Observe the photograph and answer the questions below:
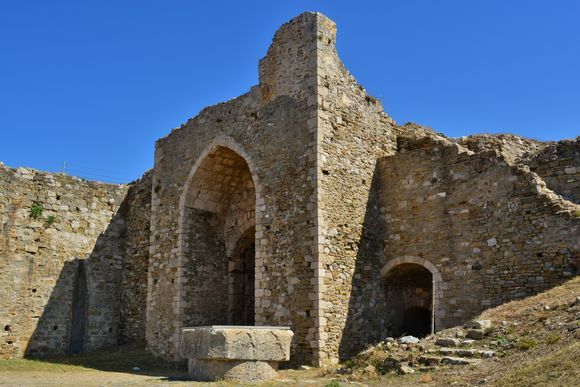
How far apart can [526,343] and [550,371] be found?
5.65ft

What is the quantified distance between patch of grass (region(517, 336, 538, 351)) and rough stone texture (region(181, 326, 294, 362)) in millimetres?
4047

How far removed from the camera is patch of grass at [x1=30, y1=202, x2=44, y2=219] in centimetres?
1762

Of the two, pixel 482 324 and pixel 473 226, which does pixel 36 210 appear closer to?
pixel 473 226

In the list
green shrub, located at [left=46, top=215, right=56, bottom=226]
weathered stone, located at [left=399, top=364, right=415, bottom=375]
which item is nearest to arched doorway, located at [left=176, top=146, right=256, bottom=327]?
green shrub, located at [left=46, top=215, right=56, bottom=226]

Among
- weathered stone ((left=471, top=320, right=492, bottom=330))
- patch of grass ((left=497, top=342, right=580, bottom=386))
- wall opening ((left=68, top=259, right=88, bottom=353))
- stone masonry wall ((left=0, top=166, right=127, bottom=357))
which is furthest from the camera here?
wall opening ((left=68, top=259, right=88, bottom=353))

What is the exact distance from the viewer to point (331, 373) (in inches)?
444

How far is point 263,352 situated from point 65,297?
9.15 meters

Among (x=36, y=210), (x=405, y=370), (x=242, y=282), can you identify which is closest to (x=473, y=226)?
(x=405, y=370)

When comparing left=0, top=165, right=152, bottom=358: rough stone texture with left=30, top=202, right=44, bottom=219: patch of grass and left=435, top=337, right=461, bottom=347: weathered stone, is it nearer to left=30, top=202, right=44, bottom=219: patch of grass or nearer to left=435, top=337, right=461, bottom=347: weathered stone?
left=30, top=202, right=44, bottom=219: patch of grass

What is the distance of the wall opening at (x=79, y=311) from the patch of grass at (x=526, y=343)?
43.0 feet

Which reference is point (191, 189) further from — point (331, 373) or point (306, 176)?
point (331, 373)

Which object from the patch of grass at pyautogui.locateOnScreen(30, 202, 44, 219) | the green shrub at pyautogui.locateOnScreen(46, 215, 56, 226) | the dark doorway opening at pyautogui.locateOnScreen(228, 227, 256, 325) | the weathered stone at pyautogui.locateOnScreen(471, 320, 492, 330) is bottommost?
the weathered stone at pyautogui.locateOnScreen(471, 320, 492, 330)

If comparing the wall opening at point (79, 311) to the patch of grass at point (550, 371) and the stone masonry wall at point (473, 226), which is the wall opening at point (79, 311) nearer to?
the stone masonry wall at point (473, 226)

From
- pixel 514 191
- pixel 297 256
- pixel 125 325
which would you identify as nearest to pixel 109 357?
pixel 125 325
